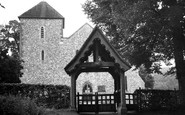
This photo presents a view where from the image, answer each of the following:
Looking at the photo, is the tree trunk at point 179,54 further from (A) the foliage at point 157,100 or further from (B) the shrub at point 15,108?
(B) the shrub at point 15,108

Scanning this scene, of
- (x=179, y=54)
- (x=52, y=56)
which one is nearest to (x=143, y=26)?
(x=179, y=54)

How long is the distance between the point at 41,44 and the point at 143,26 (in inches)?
911

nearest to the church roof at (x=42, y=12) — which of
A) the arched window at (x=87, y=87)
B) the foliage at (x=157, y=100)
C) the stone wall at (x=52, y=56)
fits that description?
the stone wall at (x=52, y=56)

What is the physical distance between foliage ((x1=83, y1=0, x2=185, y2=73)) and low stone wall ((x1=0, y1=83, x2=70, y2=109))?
5232 mm

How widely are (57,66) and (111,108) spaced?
2339cm

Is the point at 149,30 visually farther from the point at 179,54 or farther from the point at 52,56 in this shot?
the point at 52,56

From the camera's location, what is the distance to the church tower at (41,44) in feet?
118

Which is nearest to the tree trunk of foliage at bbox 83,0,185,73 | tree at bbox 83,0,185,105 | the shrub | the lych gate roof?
tree at bbox 83,0,185,105

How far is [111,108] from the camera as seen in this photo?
14.0 metres

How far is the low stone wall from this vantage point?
18156 mm

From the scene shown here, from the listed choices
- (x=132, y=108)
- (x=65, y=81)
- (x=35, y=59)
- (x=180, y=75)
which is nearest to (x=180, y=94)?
(x=180, y=75)

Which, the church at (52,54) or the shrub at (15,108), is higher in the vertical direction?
the church at (52,54)

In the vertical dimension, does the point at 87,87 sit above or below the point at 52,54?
below

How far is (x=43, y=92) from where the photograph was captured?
18.6 meters
